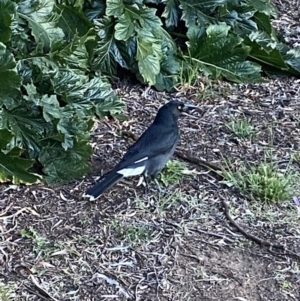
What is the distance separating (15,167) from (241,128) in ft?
5.62

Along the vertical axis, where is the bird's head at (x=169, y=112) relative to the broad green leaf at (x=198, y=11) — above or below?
below

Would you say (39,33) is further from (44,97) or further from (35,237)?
(35,237)

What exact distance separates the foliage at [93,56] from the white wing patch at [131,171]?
31 cm

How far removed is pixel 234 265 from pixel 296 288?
1.17 ft

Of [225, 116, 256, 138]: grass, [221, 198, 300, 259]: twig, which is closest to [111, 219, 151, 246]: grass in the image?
[221, 198, 300, 259]: twig

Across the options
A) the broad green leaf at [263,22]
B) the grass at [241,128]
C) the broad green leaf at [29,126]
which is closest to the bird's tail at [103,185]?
the broad green leaf at [29,126]

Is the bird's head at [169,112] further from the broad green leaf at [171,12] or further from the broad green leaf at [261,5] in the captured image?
the broad green leaf at [261,5]

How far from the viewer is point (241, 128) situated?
5730 millimetres

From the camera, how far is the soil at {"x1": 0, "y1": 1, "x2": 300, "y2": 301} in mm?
4219

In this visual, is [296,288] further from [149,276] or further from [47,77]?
[47,77]

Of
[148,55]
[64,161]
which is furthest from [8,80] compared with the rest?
[148,55]

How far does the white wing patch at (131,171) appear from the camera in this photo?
4912 millimetres

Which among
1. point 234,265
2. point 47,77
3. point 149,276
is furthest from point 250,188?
point 47,77

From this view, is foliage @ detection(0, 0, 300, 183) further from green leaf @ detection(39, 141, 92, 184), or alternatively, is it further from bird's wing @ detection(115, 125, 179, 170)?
bird's wing @ detection(115, 125, 179, 170)
